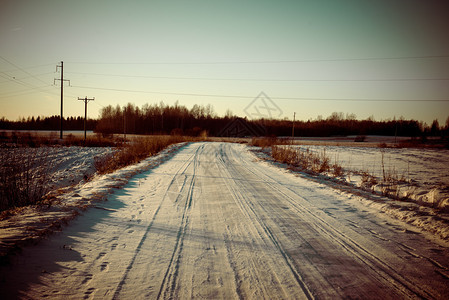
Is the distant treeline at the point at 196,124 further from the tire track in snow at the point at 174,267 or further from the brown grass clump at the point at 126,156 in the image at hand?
the tire track in snow at the point at 174,267

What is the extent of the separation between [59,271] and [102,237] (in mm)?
858

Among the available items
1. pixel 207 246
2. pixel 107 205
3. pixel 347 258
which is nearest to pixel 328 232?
pixel 347 258

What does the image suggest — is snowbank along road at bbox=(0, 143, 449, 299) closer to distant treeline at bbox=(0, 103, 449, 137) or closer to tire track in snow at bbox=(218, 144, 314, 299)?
tire track in snow at bbox=(218, 144, 314, 299)

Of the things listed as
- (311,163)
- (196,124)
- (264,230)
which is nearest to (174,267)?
(264,230)

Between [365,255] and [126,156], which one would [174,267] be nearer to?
[365,255]

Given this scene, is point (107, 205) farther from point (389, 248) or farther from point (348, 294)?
point (389, 248)

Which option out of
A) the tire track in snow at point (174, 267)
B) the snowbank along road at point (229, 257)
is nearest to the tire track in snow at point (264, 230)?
the snowbank along road at point (229, 257)

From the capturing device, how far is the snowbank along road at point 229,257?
7.28 feet

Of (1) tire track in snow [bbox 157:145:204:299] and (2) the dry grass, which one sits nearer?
(1) tire track in snow [bbox 157:145:204:299]

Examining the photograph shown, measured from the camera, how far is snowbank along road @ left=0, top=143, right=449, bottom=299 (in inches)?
87.4

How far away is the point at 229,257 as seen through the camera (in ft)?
9.30

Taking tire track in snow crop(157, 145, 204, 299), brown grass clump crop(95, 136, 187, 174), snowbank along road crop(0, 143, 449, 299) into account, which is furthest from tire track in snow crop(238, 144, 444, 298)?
brown grass clump crop(95, 136, 187, 174)

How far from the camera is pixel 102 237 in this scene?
3260 mm

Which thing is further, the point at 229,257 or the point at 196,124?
the point at 196,124
